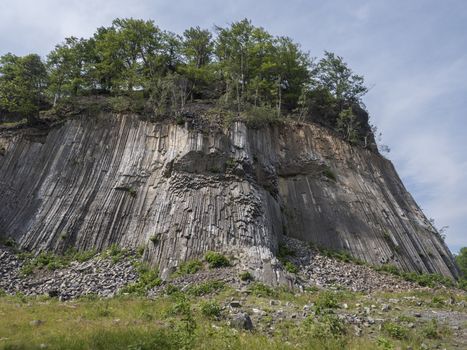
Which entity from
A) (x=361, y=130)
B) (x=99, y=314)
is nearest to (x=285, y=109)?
(x=361, y=130)

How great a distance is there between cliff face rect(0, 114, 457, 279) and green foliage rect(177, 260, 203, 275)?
0.50 meters

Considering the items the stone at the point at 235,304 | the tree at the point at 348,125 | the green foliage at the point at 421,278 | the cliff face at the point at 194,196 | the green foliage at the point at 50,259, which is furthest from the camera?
A: the tree at the point at 348,125

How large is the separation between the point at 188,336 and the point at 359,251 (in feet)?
57.3

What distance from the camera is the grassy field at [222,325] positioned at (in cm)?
808

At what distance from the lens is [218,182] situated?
70.1 ft

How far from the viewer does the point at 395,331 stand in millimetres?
9258

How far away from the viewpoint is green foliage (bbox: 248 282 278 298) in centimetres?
1441

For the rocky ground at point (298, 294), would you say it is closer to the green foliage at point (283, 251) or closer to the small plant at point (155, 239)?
the green foliage at point (283, 251)

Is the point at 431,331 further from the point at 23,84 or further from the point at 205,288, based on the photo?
the point at 23,84

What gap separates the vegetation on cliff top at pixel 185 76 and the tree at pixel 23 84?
64mm

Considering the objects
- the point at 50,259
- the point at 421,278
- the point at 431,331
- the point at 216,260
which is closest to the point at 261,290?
the point at 216,260

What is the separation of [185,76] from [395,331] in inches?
1052

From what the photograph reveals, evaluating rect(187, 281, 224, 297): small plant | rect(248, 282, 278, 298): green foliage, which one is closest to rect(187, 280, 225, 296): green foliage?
rect(187, 281, 224, 297): small plant

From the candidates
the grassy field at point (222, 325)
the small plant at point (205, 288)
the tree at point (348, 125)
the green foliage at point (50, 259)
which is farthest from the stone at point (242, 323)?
the tree at point (348, 125)
